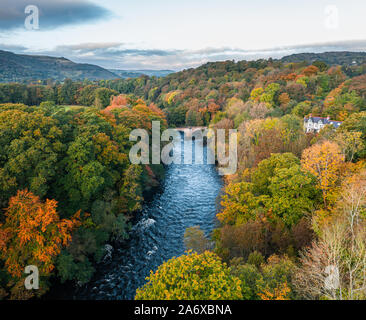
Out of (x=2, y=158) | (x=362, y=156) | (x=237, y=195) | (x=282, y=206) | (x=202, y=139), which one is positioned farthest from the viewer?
(x=202, y=139)

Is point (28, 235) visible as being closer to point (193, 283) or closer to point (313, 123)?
point (193, 283)

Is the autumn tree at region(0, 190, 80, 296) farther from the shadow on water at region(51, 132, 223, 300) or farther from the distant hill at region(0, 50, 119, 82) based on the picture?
the distant hill at region(0, 50, 119, 82)

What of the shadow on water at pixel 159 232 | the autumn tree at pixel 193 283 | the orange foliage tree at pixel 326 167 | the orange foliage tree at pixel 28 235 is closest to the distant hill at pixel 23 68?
the shadow on water at pixel 159 232

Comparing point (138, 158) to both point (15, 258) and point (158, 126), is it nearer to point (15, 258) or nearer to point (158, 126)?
point (158, 126)

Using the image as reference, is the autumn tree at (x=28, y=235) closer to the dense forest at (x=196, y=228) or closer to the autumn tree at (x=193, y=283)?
the dense forest at (x=196, y=228)

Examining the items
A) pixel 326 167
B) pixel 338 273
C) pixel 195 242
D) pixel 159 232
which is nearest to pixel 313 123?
pixel 326 167

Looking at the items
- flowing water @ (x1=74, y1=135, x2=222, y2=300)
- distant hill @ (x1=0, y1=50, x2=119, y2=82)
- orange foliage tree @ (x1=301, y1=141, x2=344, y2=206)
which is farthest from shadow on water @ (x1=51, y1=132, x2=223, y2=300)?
distant hill @ (x1=0, y1=50, x2=119, y2=82)
